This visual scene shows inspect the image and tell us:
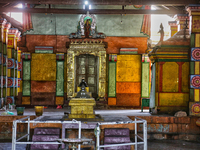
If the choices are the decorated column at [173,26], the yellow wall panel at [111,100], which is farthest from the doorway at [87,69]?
the decorated column at [173,26]

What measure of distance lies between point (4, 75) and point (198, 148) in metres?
10.7

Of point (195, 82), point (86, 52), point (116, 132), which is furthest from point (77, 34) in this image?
point (116, 132)

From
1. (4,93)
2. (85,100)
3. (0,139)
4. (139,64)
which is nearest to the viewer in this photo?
(85,100)

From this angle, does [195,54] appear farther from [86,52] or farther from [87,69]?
[87,69]

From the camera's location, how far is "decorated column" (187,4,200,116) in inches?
438

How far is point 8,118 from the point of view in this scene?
33.5 ft

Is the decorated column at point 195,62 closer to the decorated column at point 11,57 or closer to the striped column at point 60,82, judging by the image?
the striped column at point 60,82

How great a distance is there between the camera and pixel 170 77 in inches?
457

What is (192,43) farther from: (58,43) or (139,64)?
(58,43)

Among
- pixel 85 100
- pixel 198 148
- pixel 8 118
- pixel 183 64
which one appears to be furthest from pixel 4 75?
pixel 198 148

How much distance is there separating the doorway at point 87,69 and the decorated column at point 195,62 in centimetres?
641

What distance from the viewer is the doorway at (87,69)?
16344 millimetres

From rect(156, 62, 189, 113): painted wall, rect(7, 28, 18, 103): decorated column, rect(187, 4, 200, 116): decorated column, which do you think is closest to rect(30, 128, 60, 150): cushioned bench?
rect(156, 62, 189, 113): painted wall

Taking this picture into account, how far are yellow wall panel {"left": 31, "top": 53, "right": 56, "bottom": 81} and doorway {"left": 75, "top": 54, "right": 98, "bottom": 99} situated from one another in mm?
1378
